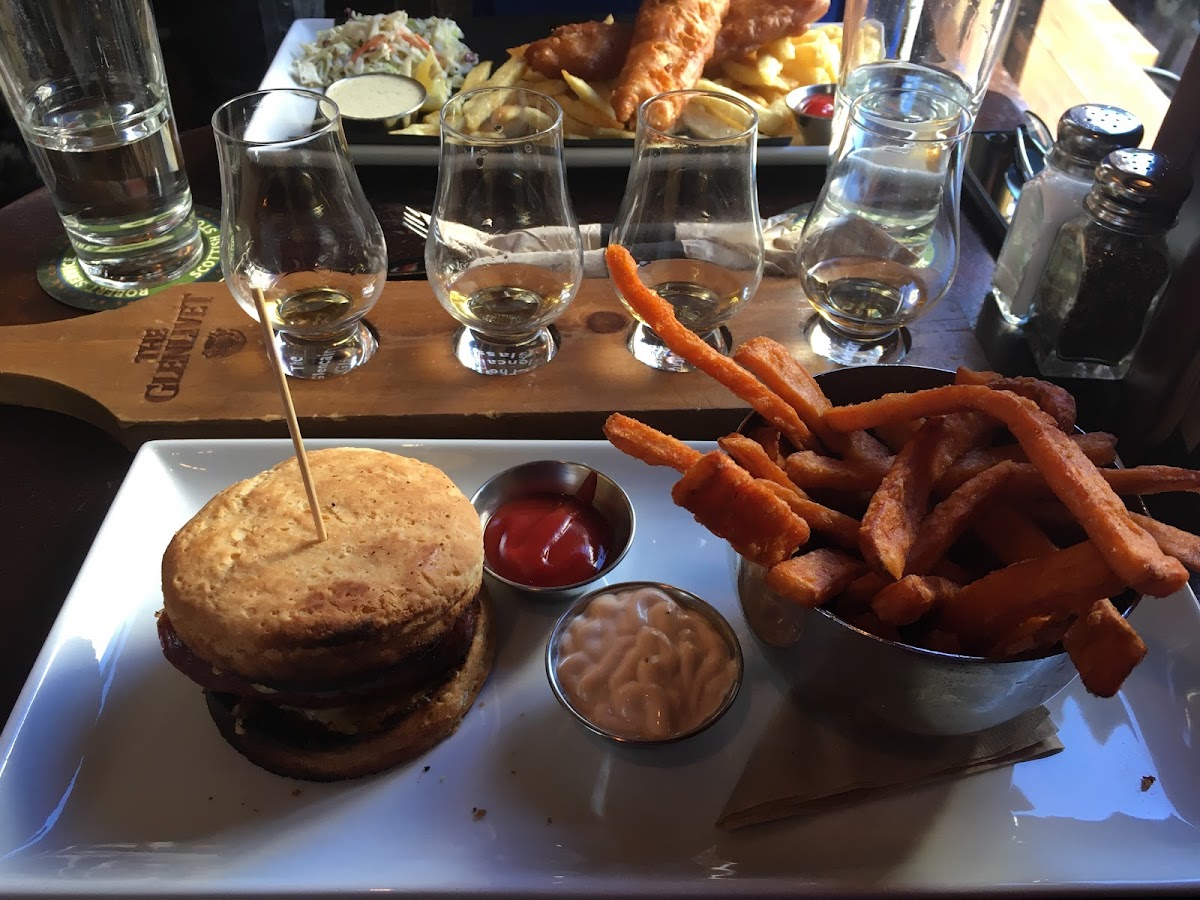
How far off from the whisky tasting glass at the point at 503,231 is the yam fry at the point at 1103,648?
1.17 m

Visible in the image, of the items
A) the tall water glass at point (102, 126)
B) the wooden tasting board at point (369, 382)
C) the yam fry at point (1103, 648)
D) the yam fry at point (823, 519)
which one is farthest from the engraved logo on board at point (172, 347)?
the yam fry at point (1103, 648)

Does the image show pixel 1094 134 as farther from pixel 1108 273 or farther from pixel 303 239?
pixel 303 239

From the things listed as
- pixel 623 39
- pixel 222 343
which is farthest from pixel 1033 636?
pixel 623 39

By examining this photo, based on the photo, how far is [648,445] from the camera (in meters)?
1.26

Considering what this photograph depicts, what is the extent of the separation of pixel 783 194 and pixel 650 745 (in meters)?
1.72

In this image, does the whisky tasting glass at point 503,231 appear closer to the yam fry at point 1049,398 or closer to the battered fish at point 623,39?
the yam fry at point 1049,398

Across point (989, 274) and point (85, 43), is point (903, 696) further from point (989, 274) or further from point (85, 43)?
point (85, 43)

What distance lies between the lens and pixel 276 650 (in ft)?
→ 3.82

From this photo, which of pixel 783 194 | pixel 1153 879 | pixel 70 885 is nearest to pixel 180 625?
pixel 70 885

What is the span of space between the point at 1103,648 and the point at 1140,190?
1005 mm

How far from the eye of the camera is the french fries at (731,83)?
2574 mm

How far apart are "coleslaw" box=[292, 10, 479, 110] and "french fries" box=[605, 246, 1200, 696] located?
6.17ft

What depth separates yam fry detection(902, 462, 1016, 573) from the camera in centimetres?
112

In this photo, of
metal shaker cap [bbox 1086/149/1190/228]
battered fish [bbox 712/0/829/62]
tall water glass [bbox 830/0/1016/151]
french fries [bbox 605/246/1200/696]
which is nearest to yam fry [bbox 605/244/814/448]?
french fries [bbox 605/246/1200/696]
